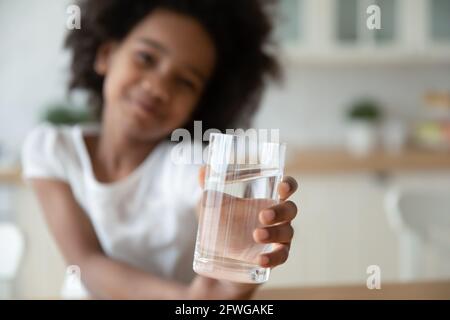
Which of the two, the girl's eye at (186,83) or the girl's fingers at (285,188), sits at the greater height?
the girl's eye at (186,83)

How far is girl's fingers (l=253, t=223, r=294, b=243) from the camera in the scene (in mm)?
304

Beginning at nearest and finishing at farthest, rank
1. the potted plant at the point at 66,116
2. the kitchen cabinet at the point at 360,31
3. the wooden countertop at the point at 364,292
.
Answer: the wooden countertop at the point at 364,292
the potted plant at the point at 66,116
the kitchen cabinet at the point at 360,31

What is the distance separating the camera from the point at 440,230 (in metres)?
0.84

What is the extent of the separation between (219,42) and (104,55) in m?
0.11

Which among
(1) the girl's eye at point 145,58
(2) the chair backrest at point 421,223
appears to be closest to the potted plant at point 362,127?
(2) the chair backrest at point 421,223

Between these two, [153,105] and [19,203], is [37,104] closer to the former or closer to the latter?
[19,203]

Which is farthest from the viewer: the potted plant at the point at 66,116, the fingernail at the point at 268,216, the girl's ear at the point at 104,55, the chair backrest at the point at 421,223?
the potted plant at the point at 66,116

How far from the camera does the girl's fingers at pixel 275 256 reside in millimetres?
308

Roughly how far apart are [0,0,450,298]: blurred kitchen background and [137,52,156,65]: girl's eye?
0.46 metres

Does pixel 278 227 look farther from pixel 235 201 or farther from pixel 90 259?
pixel 90 259

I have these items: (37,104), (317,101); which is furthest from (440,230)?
(37,104)

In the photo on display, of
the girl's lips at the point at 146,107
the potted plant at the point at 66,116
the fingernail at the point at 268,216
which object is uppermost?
the potted plant at the point at 66,116

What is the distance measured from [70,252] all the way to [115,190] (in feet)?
0.26

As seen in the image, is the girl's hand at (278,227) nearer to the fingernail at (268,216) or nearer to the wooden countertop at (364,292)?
the fingernail at (268,216)
